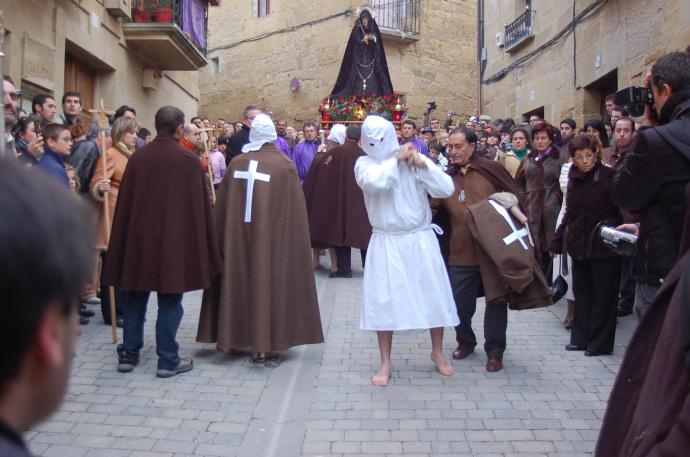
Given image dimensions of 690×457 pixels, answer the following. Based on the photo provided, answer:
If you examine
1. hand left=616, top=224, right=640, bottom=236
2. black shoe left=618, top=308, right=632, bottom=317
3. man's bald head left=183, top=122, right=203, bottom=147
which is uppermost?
man's bald head left=183, top=122, right=203, bottom=147

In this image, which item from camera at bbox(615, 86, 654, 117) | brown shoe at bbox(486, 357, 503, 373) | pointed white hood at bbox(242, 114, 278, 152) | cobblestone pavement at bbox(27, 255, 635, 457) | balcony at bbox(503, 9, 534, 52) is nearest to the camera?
cobblestone pavement at bbox(27, 255, 635, 457)

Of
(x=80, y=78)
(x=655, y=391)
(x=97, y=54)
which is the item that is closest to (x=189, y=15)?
(x=97, y=54)

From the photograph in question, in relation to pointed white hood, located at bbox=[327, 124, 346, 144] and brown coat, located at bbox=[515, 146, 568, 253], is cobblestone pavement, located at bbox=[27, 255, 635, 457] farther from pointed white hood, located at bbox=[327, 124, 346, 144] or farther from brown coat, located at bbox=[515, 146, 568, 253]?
pointed white hood, located at bbox=[327, 124, 346, 144]

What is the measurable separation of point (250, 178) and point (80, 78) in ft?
26.1

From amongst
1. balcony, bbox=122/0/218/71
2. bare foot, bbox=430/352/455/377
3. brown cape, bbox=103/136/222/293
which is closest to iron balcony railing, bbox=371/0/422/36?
balcony, bbox=122/0/218/71

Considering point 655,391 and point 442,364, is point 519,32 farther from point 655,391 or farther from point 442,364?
point 655,391

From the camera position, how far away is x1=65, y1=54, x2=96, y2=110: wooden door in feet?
39.0

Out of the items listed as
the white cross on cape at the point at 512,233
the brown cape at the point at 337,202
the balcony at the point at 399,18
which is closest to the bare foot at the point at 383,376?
the white cross on cape at the point at 512,233

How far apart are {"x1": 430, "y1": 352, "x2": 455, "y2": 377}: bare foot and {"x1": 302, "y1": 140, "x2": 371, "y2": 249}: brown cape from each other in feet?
13.6

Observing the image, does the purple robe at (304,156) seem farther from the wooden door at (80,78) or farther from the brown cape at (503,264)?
the brown cape at (503,264)

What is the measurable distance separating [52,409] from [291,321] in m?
4.83

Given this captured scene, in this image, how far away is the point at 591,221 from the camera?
19.6 feet

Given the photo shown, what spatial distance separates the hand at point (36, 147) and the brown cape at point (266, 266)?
1617mm

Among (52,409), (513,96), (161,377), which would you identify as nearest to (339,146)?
(161,377)
